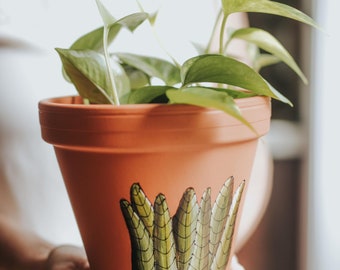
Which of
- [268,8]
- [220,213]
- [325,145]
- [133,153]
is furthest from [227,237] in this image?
[325,145]

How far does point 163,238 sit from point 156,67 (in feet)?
0.85

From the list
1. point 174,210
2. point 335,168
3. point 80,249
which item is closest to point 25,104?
point 80,249

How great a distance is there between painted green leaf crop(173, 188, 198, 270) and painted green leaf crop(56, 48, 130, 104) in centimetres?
15

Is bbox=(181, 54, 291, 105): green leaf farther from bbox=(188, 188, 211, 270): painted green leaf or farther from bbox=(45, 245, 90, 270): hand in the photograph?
bbox=(45, 245, 90, 270): hand

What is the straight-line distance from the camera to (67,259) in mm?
669

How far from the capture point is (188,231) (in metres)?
0.51

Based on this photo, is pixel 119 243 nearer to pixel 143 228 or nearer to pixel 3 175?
pixel 143 228

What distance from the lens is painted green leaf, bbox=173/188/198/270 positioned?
51 centimetres

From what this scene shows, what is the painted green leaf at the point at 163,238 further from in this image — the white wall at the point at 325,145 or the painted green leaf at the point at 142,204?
the white wall at the point at 325,145

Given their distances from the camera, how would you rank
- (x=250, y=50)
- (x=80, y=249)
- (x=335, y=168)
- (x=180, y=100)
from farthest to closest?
1. (x=335, y=168)
2. (x=250, y=50)
3. (x=80, y=249)
4. (x=180, y=100)

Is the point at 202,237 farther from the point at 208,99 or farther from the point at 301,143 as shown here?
the point at 301,143

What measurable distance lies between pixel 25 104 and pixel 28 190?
136mm

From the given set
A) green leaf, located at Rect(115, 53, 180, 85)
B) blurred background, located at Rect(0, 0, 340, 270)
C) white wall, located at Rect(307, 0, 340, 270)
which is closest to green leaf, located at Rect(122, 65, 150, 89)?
green leaf, located at Rect(115, 53, 180, 85)

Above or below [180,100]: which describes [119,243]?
below
